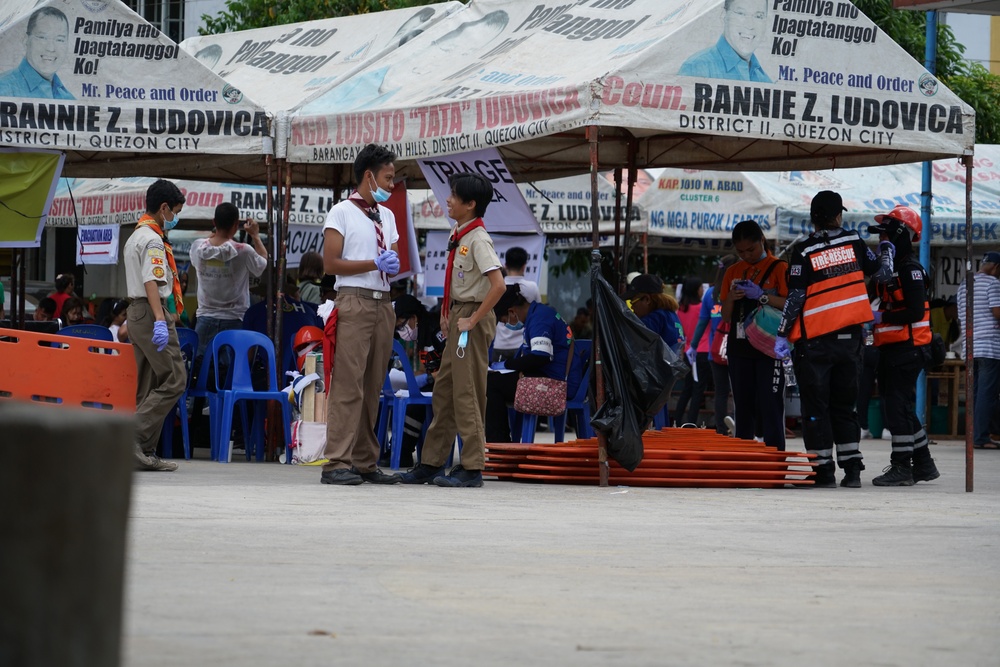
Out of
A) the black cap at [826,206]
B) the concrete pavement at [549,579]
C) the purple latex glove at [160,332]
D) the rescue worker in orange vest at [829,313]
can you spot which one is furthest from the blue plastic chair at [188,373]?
the black cap at [826,206]

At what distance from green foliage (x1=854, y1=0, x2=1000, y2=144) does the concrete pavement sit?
1959cm

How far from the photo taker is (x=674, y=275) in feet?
91.5

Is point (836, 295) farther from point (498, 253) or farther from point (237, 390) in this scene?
point (237, 390)

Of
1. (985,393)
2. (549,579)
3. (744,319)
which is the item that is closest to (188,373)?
(744,319)

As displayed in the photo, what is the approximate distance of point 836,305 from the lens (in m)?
10.1

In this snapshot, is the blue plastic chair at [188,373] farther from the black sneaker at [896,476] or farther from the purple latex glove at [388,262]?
the black sneaker at [896,476]

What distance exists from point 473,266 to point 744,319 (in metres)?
2.41

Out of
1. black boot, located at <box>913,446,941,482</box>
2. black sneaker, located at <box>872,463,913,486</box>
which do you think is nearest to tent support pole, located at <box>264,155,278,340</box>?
black sneaker, located at <box>872,463,913,486</box>

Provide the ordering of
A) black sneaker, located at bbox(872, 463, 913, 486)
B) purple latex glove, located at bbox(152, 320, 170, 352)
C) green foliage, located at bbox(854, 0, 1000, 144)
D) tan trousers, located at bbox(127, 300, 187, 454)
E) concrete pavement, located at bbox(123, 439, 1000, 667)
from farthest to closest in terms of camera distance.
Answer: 1. green foliage, located at bbox(854, 0, 1000, 144)
2. black sneaker, located at bbox(872, 463, 913, 486)
3. tan trousers, located at bbox(127, 300, 187, 454)
4. purple latex glove, located at bbox(152, 320, 170, 352)
5. concrete pavement, located at bbox(123, 439, 1000, 667)

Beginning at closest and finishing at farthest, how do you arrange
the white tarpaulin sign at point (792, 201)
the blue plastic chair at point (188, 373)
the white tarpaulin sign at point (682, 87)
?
the white tarpaulin sign at point (682, 87), the blue plastic chair at point (188, 373), the white tarpaulin sign at point (792, 201)

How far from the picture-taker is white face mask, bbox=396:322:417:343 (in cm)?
1242

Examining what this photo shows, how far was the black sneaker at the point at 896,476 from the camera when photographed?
1070 centimetres

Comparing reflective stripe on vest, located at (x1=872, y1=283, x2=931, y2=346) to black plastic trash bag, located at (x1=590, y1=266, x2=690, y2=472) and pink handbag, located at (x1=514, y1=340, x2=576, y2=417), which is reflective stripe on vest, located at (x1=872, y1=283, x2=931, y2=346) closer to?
black plastic trash bag, located at (x1=590, y1=266, x2=690, y2=472)

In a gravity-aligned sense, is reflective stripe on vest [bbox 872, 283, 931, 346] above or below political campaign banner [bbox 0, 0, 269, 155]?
below
